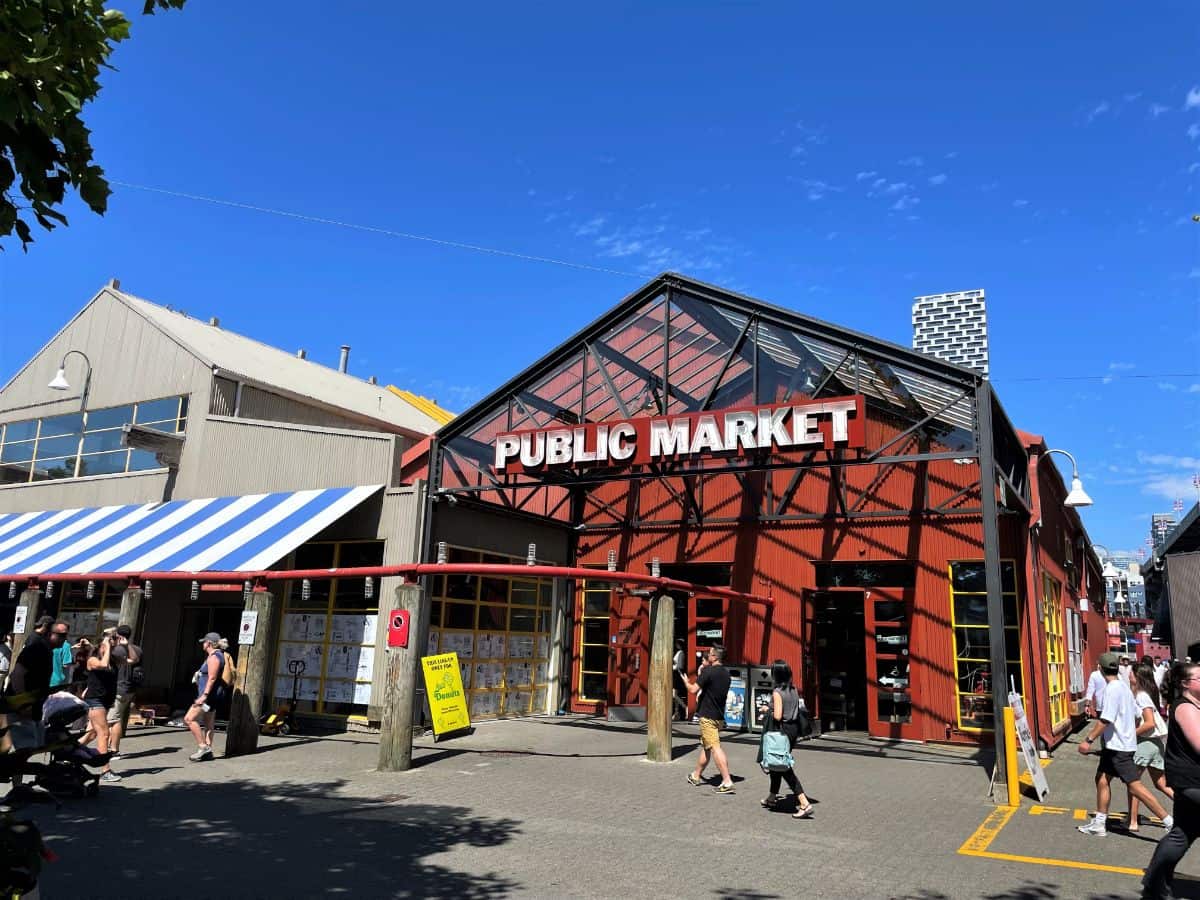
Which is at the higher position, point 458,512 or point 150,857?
point 458,512

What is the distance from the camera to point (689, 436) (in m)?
14.1

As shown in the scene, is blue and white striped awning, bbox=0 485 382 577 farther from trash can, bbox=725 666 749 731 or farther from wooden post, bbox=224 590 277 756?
trash can, bbox=725 666 749 731

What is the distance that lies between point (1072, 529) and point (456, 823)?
20452 millimetres

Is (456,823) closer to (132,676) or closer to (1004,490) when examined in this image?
(132,676)

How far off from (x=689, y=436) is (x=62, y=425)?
17.2 m

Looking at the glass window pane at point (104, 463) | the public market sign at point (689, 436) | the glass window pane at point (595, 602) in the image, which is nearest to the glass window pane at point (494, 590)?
the glass window pane at point (595, 602)

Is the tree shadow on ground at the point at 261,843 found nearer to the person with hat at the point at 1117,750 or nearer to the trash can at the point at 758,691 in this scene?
the person with hat at the point at 1117,750

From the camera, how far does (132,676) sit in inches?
466

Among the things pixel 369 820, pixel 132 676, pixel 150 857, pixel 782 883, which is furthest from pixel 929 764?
pixel 132 676

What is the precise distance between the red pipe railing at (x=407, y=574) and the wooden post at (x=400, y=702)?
1.78ft

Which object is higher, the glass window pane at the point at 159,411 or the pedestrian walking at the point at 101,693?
the glass window pane at the point at 159,411

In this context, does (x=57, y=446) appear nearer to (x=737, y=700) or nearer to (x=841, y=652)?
(x=737, y=700)

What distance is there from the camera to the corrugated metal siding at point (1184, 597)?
22594 mm

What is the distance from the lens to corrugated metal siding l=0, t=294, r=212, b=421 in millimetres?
19734
